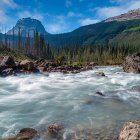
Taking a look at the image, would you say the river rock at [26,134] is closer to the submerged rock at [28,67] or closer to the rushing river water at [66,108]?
the rushing river water at [66,108]

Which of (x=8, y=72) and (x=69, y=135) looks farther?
(x=8, y=72)

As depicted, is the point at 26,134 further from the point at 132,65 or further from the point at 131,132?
the point at 132,65

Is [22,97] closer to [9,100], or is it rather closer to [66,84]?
[9,100]

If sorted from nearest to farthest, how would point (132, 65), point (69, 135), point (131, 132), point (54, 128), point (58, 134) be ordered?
1. point (131, 132)
2. point (69, 135)
3. point (58, 134)
4. point (54, 128)
5. point (132, 65)

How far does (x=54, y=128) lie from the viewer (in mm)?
17031

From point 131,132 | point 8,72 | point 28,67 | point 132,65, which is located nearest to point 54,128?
point 131,132

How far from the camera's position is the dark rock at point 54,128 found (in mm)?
16567

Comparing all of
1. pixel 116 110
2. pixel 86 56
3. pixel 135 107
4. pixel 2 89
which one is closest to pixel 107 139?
pixel 116 110

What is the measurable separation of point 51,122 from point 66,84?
17589 mm

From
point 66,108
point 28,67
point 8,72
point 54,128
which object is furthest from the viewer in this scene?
point 28,67

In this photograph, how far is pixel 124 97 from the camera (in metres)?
26.9

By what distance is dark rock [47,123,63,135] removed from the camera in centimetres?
1657

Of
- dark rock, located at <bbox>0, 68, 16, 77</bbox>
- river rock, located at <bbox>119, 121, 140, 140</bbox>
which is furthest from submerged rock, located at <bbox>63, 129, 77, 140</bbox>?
dark rock, located at <bbox>0, 68, 16, 77</bbox>

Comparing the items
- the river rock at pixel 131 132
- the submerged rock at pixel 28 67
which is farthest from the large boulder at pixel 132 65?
the river rock at pixel 131 132
